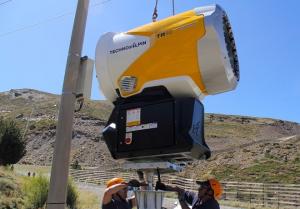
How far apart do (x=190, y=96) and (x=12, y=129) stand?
27.4 metres

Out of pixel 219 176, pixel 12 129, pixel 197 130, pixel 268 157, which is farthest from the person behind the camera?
pixel 268 157

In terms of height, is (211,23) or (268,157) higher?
(268,157)

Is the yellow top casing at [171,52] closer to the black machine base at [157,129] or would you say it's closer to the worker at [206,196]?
the black machine base at [157,129]

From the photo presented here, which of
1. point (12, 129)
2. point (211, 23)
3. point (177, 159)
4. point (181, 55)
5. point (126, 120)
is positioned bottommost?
point (177, 159)

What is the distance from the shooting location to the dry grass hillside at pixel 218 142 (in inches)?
1983

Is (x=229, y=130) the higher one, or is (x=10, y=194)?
(x=229, y=130)

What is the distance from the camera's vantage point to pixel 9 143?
29.8 metres

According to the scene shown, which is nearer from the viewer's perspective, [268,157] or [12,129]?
[12,129]

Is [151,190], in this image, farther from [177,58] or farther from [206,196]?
[206,196]

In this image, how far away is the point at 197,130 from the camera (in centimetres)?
434

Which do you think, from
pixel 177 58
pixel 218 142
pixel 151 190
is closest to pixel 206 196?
pixel 151 190

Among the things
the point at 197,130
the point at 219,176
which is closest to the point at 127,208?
the point at 197,130

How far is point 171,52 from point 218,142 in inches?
3037

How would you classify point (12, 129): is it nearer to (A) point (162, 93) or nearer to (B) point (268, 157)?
(A) point (162, 93)
